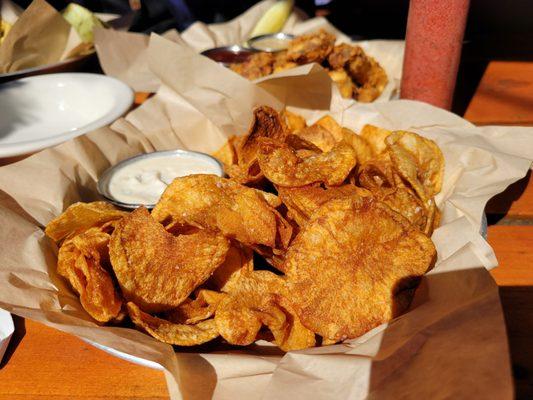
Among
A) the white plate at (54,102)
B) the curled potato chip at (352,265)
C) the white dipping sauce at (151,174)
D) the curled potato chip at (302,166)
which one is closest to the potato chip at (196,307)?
the curled potato chip at (352,265)

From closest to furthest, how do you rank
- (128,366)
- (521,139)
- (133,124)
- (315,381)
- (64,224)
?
1. (315,381)
2. (128,366)
3. (64,224)
4. (521,139)
5. (133,124)

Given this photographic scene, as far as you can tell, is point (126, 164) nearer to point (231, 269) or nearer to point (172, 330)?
point (231, 269)

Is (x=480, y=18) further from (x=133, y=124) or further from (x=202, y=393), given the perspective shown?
(x=202, y=393)

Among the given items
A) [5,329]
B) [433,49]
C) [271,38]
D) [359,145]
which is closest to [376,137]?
[359,145]

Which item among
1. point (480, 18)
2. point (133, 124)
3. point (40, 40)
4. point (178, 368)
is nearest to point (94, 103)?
point (133, 124)

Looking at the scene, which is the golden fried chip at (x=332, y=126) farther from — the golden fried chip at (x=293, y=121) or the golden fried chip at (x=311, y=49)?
the golden fried chip at (x=311, y=49)

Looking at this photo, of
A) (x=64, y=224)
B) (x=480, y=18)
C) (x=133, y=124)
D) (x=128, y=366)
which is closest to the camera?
(x=128, y=366)
